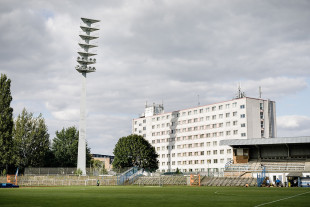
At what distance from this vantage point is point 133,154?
11206cm

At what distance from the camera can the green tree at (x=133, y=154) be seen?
11181 centimetres

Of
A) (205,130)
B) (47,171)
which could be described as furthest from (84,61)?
(205,130)

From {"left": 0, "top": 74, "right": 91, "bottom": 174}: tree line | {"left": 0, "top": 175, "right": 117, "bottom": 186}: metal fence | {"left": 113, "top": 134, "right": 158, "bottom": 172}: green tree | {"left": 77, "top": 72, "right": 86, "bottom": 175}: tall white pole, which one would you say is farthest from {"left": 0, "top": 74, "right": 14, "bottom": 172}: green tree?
{"left": 113, "top": 134, "right": 158, "bottom": 172}: green tree

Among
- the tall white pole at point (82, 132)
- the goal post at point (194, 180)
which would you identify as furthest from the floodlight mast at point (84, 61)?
the goal post at point (194, 180)

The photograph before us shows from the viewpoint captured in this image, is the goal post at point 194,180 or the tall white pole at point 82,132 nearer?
the goal post at point 194,180

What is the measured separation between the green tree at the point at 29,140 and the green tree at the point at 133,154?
28.5 meters

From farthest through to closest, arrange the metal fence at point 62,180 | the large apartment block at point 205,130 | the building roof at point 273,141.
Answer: the large apartment block at point 205,130 → the building roof at point 273,141 → the metal fence at point 62,180

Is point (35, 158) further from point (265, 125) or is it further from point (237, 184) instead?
point (265, 125)

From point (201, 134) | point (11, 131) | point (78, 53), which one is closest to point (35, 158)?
point (11, 131)

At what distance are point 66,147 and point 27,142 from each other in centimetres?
1764

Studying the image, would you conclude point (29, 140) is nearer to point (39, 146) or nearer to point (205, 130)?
point (39, 146)

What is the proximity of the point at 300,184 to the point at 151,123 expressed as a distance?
10768 cm

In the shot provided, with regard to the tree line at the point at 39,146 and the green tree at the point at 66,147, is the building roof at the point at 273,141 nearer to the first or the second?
the tree line at the point at 39,146

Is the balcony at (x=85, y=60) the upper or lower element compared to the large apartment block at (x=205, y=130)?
upper
